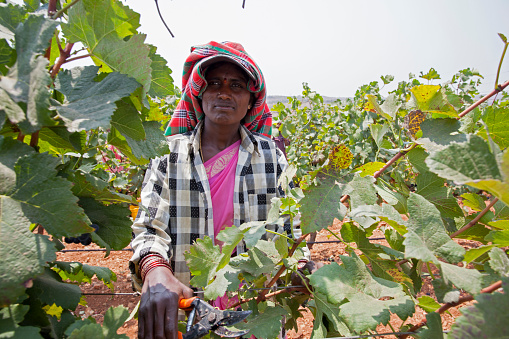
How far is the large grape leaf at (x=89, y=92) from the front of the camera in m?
0.65

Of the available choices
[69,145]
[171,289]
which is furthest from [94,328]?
[171,289]

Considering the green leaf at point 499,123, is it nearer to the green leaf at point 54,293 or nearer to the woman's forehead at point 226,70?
the green leaf at point 54,293

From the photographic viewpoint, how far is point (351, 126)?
20.4 ft

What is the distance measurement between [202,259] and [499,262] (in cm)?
81

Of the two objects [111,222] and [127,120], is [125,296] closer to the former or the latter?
[111,222]

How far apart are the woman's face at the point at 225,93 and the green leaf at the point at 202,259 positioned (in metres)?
1.20

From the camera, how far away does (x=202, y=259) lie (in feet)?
3.57

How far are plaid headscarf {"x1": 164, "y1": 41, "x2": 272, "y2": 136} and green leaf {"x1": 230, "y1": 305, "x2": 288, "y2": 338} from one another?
4.89 feet

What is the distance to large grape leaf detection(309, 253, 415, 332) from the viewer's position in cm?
72

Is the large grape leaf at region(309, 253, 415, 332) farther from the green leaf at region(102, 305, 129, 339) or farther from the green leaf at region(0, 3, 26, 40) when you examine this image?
the green leaf at region(0, 3, 26, 40)

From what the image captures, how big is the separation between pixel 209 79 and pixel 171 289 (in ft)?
4.67

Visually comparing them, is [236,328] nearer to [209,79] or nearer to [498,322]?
[498,322]

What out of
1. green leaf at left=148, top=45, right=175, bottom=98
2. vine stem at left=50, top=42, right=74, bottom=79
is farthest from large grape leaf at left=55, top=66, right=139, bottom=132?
green leaf at left=148, top=45, right=175, bottom=98

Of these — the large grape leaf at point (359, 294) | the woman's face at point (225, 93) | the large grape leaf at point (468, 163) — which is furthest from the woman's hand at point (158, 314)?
the woman's face at point (225, 93)
